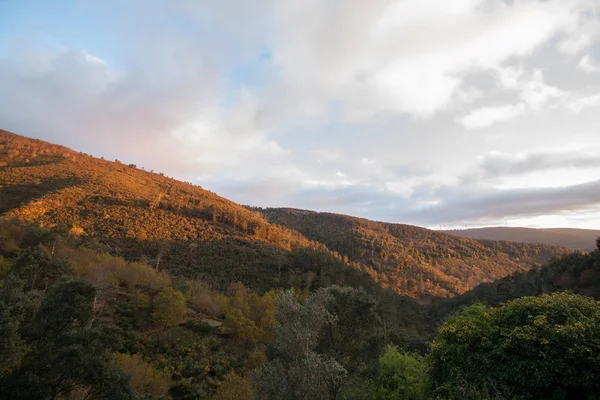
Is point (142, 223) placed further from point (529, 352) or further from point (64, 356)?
point (529, 352)

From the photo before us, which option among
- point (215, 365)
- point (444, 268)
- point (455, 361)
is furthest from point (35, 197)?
point (444, 268)

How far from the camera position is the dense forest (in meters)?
10.5

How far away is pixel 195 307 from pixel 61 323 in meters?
A: 32.1

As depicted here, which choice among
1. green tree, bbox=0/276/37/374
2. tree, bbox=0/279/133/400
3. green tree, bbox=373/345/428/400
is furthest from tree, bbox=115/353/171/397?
green tree, bbox=373/345/428/400

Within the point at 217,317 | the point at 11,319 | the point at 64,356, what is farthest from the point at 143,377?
the point at 217,317

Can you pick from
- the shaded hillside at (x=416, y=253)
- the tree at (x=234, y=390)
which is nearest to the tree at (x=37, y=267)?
the tree at (x=234, y=390)

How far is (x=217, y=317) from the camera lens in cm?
4097

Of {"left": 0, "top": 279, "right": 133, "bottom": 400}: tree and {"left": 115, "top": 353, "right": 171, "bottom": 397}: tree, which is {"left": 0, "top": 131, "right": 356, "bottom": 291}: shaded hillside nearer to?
{"left": 115, "top": 353, "right": 171, "bottom": 397}: tree

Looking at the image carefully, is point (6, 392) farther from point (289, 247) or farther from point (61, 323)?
point (289, 247)

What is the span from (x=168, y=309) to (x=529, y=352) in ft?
110

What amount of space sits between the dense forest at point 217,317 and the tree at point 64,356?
1.7 inches

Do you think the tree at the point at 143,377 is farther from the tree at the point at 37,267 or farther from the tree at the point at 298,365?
the tree at the point at 37,267

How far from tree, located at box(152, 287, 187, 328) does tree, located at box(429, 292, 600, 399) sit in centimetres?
2962

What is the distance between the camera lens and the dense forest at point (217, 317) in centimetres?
1053
